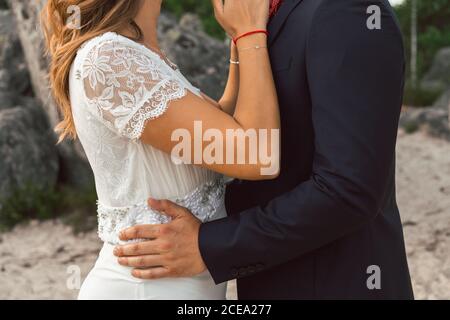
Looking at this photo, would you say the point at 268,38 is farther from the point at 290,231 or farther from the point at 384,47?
the point at 290,231

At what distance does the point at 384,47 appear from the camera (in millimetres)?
1327

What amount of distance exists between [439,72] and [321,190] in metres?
11.6

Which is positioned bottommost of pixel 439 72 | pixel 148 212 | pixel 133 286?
pixel 133 286

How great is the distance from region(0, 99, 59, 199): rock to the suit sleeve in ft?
18.4

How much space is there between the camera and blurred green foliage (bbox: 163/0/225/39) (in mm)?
13844

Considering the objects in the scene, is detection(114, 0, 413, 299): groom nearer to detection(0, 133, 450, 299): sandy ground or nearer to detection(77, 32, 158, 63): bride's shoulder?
detection(77, 32, 158, 63): bride's shoulder

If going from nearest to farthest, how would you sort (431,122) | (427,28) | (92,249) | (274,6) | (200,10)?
1. (274,6)
2. (92,249)
3. (431,122)
4. (427,28)
5. (200,10)

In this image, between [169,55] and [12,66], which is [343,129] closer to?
[169,55]

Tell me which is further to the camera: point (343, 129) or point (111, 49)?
point (111, 49)

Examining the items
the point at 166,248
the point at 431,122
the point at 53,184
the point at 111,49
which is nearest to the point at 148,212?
the point at 166,248

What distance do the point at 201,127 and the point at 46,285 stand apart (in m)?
4.15

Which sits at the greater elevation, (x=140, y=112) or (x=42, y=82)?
(x=42, y=82)

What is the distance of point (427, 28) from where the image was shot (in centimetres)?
1413
